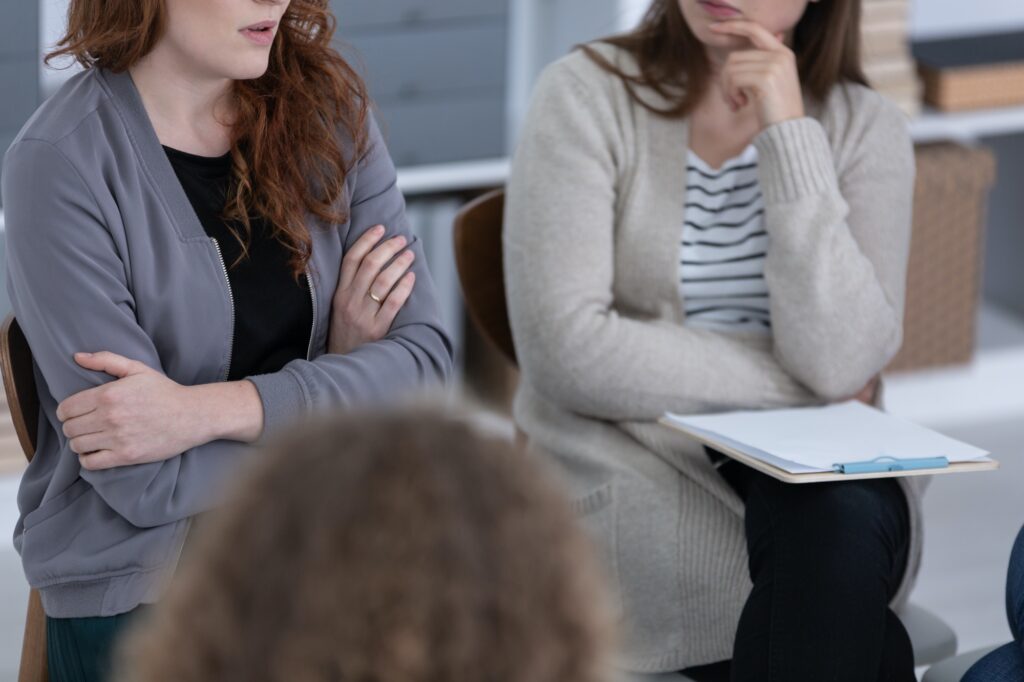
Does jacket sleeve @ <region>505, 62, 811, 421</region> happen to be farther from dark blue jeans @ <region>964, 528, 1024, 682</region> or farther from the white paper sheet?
dark blue jeans @ <region>964, 528, 1024, 682</region>

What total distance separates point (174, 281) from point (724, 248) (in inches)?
30.4

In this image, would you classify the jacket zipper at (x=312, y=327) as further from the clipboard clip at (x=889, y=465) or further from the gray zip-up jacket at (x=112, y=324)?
the clipboard clip at (x=889, y=465)

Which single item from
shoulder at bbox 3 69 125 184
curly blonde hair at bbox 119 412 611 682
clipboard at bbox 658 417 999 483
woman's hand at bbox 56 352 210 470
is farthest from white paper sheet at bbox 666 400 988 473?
curly blonde hair at bbox 119 412 611 682

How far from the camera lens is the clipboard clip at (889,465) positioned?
1555 mm

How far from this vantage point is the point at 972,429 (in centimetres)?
327

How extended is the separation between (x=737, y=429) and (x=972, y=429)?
179cm

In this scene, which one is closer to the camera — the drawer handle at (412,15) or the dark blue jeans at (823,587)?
the dark blue jeans at (823,587)

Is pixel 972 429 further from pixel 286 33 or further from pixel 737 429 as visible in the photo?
pixel 286 33

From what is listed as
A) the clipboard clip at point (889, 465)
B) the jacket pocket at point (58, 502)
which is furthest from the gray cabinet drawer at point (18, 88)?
the clipboard clip at point (889, 465)

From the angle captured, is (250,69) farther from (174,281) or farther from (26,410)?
(26,410)

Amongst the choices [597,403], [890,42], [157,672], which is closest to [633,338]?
[597,403]

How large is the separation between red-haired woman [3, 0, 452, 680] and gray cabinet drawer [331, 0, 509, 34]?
1.09 meters

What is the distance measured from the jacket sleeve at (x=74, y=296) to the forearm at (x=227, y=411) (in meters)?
0.04

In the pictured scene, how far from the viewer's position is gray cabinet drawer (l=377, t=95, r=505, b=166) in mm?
→ 2836
